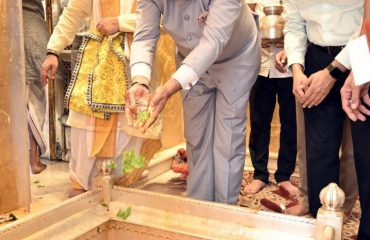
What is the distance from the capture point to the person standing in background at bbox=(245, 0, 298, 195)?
2244 millimetres

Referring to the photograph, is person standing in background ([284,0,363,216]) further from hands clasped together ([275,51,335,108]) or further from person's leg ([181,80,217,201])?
person's leg ([181,80,217,201])

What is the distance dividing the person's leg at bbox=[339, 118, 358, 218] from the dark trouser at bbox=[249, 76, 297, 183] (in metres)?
0.50

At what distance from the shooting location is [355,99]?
4.34 feet

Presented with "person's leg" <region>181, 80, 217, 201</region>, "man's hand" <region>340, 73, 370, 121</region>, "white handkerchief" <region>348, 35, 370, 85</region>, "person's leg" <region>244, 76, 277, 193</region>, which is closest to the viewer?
"white handkerchief" <region>348, 35, 370, 85</region>

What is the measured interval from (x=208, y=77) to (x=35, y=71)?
0.86m

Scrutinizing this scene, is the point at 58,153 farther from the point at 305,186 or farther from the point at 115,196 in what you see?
the point at 305,186

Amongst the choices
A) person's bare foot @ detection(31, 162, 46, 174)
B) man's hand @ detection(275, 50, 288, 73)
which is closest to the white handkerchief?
man's hand @ detection(275, 50, 288, 73)

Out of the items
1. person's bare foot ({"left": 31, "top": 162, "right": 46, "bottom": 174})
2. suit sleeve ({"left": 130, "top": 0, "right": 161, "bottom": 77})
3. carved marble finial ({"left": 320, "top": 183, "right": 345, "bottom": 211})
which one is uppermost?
suit sleeve ({"left": 130, "top": 0, "right": 161, "bottom": 77})

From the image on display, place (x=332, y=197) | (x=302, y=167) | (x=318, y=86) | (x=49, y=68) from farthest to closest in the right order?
(x=49, y=68), (x=302, y=167), (x=318, y=86), (x=332, y=197)

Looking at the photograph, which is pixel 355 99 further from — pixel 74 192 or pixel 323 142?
pixel 74 192

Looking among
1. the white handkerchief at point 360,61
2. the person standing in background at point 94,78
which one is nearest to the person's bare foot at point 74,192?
the person standing in background at point 94,78

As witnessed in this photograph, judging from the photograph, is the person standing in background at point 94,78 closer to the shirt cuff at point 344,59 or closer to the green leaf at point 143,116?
the green leaf at point 143,116

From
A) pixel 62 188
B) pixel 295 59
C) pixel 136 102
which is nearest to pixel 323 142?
pixel 295 59

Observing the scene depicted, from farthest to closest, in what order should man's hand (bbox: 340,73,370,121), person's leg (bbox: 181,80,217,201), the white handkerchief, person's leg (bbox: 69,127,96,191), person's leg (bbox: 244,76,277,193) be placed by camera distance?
person's leg (bbox: 244,76,277,193) < person's leg (bbox: 69,127,96,191) < person's leg (bbox: 181,80,217,201) < man's hand (bbox: 340,73,370,121) < the white handkerchief
